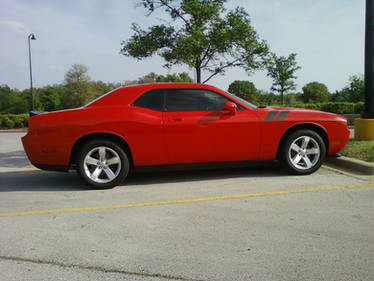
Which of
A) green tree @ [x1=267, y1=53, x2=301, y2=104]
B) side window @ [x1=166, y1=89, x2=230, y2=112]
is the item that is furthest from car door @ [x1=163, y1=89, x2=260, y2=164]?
green tree @ [x1=267, y1=53, x2=301, y2=104]

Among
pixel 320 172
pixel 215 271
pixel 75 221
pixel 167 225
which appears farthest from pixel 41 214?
pixel 320 172

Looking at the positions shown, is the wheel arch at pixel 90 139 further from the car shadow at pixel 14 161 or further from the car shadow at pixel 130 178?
the car shadow at pixel 14 161

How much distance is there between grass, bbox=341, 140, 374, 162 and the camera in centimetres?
622

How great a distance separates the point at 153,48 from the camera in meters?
9.04

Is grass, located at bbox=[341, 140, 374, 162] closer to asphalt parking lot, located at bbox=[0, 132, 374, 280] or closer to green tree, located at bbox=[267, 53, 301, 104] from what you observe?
asphalt parking lot, located at bbox=[0, 132, 374, 280]

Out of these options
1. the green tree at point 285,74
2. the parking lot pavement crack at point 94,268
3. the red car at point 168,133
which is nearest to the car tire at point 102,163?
the red car at point 168,133

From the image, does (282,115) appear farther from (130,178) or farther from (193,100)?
(130,178)

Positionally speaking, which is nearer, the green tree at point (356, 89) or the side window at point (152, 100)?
the side window at point (152, 100)

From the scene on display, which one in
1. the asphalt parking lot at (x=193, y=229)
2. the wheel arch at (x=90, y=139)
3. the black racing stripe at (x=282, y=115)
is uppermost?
the black racing stripe at (x=282, y=115)

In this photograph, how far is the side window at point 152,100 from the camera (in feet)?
16.8

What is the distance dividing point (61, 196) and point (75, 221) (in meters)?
1.19

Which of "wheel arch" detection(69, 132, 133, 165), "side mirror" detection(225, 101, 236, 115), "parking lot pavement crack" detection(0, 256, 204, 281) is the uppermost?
"side mirror" detection(225, 101, 236, 115)

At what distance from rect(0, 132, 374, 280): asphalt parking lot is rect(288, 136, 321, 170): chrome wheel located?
288mm

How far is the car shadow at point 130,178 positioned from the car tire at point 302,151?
234 mm
